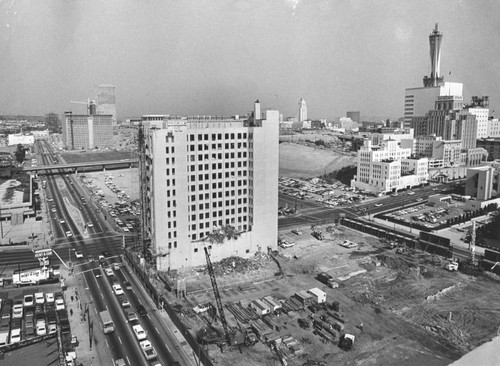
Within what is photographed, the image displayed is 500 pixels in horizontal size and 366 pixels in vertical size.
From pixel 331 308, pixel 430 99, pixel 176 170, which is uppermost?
pixel 430 99

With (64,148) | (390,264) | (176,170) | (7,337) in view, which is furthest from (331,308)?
(64,148)

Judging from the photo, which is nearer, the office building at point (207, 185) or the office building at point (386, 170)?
the office building at point (207, 185)

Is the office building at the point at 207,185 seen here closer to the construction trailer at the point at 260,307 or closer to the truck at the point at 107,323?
the truck at the point at 107,323

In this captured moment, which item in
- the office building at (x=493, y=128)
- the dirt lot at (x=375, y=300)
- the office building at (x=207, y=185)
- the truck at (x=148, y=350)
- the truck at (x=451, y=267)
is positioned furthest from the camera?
the office building at (x=493, y=128)

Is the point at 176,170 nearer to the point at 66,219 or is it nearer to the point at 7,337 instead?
the point at 7,337

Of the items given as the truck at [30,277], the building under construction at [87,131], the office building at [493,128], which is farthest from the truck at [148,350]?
the building under construction at [87,131]

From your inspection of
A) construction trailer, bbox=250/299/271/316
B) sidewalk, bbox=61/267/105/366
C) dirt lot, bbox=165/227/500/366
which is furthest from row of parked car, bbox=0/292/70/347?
construction trailer, bbox=250/299/271/316

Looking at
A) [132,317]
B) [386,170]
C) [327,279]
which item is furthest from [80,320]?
[386,170]

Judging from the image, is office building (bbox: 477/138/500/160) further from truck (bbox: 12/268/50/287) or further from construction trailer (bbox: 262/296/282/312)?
truck (bbox: 12/268/50/287)
